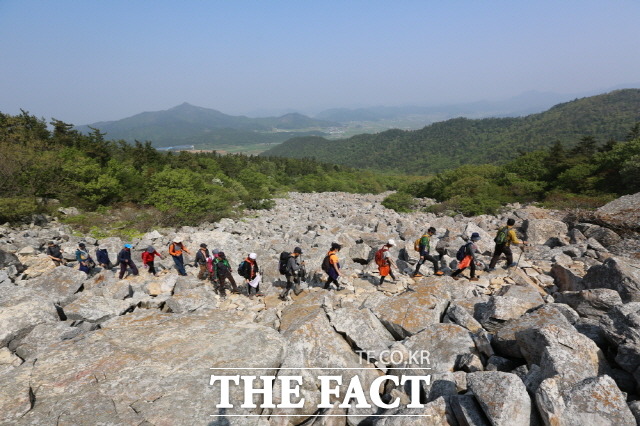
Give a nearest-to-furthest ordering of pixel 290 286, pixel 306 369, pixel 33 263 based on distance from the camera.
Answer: pixel 306 369 → pixel 290 286 → pixel 33 263

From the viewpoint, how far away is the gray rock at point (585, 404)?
308 cm

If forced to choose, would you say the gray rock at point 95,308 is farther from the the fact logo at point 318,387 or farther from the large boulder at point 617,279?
the large boulder at point 617,279

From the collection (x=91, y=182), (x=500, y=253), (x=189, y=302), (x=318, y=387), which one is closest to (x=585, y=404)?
(x=318, y=387)

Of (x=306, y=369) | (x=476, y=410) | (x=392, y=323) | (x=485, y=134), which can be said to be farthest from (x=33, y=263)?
(x=485, y=134)

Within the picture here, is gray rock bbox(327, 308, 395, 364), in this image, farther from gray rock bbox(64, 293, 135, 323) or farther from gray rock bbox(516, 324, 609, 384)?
gray rock bbox(64, 293, 135, 323)

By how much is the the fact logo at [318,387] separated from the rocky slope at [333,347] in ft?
0.21

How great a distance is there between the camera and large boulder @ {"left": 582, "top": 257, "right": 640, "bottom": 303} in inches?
243

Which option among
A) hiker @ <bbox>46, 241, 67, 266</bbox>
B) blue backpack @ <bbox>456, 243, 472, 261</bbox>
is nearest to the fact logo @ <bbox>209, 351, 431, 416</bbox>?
blue backpack @ <bbox>456, 243, 472, 261</bbox>

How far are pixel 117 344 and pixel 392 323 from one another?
5243 millimetres

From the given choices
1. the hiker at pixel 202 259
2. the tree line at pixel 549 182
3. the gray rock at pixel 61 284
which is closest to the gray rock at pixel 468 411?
the hiker at pixel 202 259

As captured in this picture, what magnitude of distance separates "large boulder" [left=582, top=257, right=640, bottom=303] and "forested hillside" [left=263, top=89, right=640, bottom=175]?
10639 centimetres

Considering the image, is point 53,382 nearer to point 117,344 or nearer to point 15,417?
point 15,417

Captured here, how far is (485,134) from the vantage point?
6378 inches

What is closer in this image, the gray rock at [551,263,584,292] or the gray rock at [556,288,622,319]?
the gray rock at [556,288,622,319]
